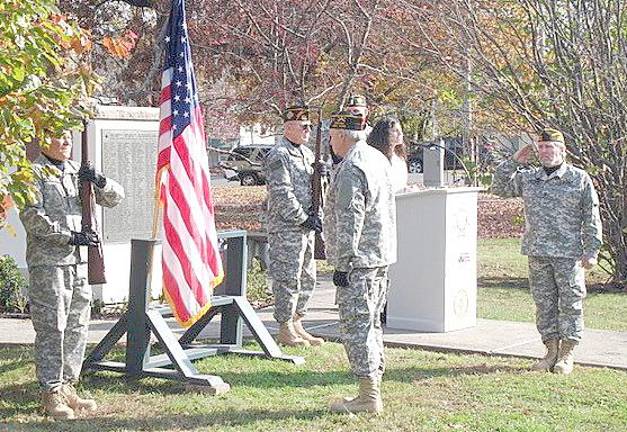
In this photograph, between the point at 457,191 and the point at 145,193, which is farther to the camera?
the point at 145,193

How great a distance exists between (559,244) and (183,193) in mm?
2871

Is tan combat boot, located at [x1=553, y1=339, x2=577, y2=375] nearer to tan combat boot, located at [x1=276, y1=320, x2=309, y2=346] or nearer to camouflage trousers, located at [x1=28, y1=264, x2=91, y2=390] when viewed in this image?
tan combat boot, located at [x1=276, y1=320, x2=309, y2=346]

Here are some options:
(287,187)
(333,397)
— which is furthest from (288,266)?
(333,397)

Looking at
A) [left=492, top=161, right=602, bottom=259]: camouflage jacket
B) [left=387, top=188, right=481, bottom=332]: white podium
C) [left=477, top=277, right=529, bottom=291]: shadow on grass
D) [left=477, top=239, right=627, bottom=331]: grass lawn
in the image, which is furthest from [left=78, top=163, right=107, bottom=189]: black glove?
[left=477, top=277, right=529, bottom=291]: shadow on grass

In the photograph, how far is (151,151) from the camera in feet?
39.8

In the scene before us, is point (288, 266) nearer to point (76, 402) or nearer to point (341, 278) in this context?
point (341, 278)

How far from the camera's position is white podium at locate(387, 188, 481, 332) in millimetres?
10195

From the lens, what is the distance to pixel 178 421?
7105 mm

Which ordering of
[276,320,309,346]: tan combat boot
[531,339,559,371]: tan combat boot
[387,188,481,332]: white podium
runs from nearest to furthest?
[531,339,559,371]: tan combat boot
[276,320,309,346]: tan combat boot
[387,188,481,332]: white podium

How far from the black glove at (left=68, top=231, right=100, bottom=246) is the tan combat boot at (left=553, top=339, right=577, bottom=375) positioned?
12.1 ft

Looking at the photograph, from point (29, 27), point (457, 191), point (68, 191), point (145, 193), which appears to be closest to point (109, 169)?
point (145, 193)

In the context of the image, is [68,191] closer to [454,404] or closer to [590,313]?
[454,404]

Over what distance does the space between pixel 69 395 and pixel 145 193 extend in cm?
499

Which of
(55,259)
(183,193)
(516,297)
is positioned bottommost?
(516,297)
